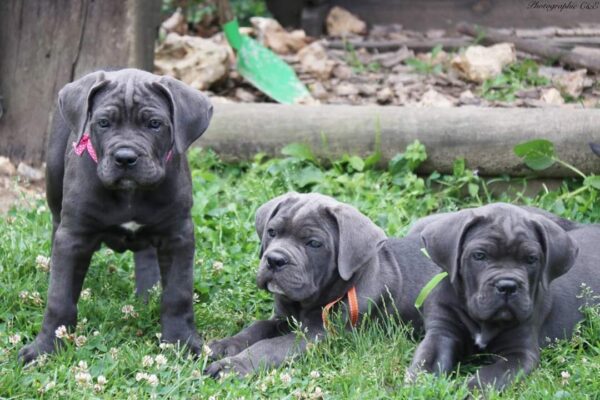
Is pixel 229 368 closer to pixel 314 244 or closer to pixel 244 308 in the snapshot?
pixel 314 244

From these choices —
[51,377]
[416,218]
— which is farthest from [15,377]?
[416,218]

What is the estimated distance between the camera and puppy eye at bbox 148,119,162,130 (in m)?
5.84

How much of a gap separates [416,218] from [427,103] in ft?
6.66

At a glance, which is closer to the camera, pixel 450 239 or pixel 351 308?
pixel 450 239

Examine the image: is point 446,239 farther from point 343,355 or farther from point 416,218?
point 416,218

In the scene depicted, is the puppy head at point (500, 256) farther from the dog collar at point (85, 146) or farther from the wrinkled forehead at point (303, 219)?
the dog collar at point (85, 146)

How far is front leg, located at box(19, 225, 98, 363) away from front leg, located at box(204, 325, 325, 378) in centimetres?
86

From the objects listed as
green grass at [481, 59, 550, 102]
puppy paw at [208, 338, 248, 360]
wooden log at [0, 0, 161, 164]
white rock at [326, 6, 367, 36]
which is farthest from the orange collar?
white rock at [326, 6, 367, 36]

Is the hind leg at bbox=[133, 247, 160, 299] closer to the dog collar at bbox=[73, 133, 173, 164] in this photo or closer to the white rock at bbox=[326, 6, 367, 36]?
the dog collar at bbox=[73, 133, 173, 164]

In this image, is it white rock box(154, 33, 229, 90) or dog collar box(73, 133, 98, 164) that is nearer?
dog collar box(73, 133, 98, 164)

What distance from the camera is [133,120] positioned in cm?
581

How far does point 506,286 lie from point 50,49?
15.9 ft

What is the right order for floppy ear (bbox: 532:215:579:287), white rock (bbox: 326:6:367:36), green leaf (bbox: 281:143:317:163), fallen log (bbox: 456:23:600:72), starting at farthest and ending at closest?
white rock (bbox: 326:6:367:36)
fallen log (bbox: 456:23:600:72)
green leaf (bbox: 281:143:317:163)
floppy ear (bbox: 532:215:579:287)

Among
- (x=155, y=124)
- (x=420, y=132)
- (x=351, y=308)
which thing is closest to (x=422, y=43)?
(x=420, y=132)
